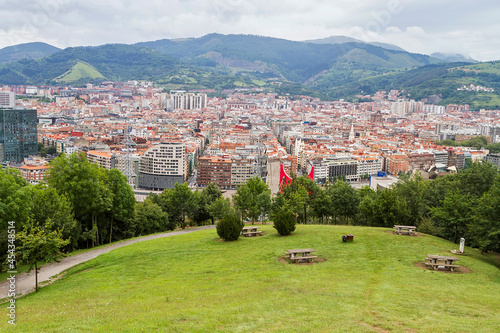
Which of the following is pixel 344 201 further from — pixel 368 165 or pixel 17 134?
pixel 17 134

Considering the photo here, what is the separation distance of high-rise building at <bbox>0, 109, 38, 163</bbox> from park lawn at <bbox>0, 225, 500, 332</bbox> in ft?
281

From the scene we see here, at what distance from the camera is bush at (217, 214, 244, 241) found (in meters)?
20.2

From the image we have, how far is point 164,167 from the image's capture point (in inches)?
3044

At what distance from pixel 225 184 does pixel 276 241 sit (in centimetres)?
5823

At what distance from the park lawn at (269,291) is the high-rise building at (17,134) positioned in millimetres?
85757

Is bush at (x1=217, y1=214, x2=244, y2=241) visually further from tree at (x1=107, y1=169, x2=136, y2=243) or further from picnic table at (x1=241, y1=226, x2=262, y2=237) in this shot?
tree at (x1=107, y1=169, x2=136, y2=243)

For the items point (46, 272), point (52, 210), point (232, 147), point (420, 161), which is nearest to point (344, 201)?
point (52, 210)

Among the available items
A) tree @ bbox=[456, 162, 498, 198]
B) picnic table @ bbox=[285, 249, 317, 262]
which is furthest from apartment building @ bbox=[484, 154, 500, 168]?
picnic table @ bbox=[285, 249, 317, 262]

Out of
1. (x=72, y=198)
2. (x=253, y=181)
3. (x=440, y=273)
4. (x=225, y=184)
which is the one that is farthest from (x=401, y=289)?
(x=225, y=184)

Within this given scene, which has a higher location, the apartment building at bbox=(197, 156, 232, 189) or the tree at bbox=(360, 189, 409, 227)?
the tree at bbox=(360, 189, 409, 227)

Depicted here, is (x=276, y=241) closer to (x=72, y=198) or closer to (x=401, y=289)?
(x=401, y=289)

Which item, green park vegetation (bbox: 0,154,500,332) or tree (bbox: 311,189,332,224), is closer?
green park vegetation (bbox: 0,154,500,332)

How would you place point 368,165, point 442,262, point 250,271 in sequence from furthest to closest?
1. point 368,165
2. point 442,262
3. point 250,271

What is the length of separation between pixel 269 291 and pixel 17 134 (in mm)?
96312
